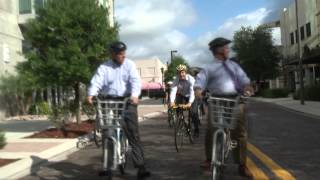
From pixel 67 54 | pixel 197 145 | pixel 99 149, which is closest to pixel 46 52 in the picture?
pixel 67 54

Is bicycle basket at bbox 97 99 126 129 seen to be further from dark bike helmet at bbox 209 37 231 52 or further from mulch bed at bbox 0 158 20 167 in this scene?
mulch bed at bbox 0 158 20 167

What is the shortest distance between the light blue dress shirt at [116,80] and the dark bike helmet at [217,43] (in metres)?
1.12

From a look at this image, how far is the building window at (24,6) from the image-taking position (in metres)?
37.5

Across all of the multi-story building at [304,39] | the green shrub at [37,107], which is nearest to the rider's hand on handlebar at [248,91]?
the green shrub at [37,107]

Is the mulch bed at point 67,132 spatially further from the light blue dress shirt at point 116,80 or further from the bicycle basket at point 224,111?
the bicycle basket at point 224,111

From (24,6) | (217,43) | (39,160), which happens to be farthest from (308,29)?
(217,43)

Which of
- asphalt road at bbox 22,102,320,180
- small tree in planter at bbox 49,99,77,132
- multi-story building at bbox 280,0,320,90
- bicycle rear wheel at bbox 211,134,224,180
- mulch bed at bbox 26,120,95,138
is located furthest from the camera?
multi-story building at bbox 280,0,320,90

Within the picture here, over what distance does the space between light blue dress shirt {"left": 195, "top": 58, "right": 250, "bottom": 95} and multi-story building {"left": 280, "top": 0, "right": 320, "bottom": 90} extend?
31.8 meters

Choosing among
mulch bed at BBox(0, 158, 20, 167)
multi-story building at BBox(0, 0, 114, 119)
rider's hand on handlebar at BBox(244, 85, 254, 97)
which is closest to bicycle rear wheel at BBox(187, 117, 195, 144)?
mulch bed at BBox(0, 158, 20, 167)

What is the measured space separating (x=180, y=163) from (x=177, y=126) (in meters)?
1.97

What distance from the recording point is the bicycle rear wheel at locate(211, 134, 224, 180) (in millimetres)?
7191

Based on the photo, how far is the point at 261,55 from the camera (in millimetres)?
67812

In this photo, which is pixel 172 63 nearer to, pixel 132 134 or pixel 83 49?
pixel 83 49

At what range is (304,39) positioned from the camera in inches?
2532
